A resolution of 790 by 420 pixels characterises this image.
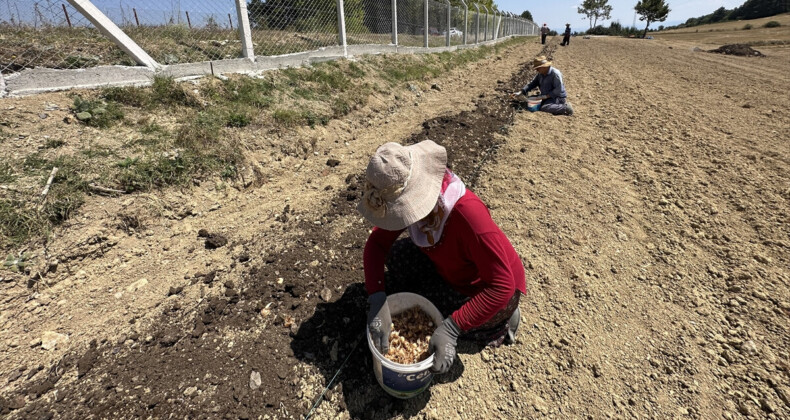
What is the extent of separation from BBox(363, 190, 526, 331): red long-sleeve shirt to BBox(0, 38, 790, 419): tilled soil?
567mm

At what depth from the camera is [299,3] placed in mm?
6246

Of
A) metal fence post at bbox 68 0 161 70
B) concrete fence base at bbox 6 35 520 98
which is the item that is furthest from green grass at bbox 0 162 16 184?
metal fence post at bbox 68 0 161 70

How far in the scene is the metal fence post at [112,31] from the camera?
3.78 metres

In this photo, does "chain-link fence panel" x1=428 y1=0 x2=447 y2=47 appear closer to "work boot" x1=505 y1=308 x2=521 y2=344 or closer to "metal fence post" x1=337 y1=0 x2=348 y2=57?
"metal fence post" x1=337 y1=0 x2=348 y2=57

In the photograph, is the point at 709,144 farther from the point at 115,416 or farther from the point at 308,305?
the point at 115,416

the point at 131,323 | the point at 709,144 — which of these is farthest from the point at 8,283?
the point at 709,144

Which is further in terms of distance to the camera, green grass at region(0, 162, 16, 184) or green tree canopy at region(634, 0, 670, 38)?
green tree canopy at region(634, 0, 670, 38)

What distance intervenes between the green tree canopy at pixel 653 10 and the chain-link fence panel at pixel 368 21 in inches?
2412

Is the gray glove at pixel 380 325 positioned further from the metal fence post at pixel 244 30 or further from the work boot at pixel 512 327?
the metal fence post at pixel 244 30

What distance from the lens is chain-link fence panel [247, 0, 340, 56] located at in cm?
566

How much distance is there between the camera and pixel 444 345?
1.64m

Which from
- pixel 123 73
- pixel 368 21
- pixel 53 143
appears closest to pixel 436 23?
pixel 368 21

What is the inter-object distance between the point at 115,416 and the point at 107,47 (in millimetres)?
4784

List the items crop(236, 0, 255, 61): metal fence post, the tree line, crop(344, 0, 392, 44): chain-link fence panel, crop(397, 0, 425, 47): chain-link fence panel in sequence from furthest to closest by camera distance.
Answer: the tree line
crop(397, 0, 425, 47): chain-link fence panel
crop(344, 0, 392, 44): chain-link fence panel
crop(236, 0, 255, 61): metal fence post
